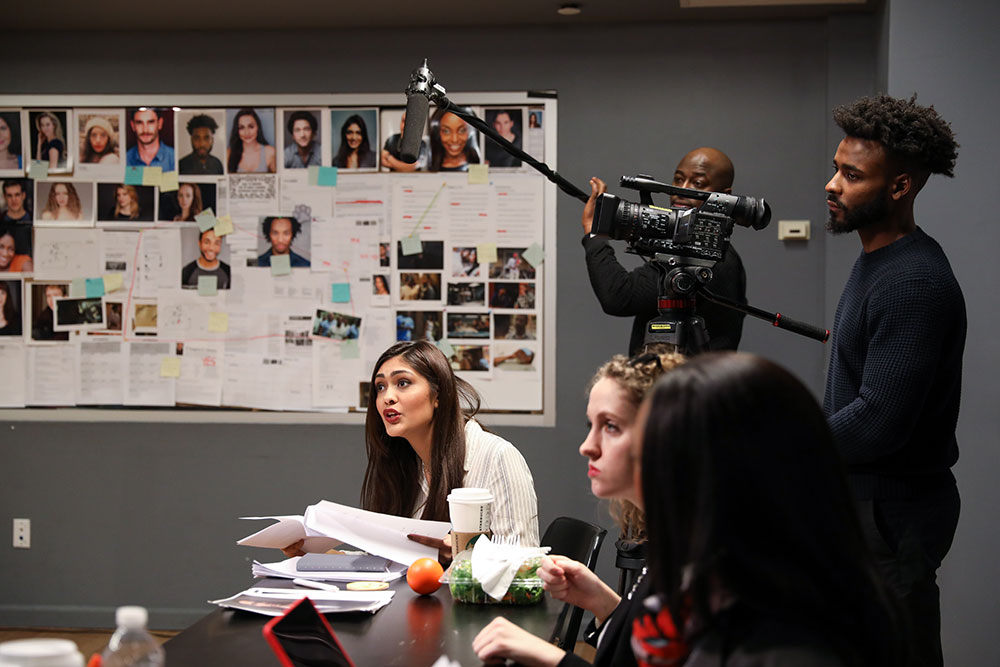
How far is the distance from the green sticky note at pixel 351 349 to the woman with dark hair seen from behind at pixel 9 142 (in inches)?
59.2

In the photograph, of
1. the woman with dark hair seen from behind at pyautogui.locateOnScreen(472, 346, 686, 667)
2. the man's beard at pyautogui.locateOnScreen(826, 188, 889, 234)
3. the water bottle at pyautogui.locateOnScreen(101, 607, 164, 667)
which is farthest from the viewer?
the man's beard at pyautogui.locateOnScreen(826, 188, 889, 234)

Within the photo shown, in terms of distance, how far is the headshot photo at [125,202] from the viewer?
391 centimetres

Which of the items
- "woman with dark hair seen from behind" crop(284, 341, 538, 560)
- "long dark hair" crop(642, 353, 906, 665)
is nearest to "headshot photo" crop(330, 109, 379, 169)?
"woman with dark hair seen from behind" crop(284, 341, 538, 560)

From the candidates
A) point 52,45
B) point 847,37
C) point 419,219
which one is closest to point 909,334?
point 847,37

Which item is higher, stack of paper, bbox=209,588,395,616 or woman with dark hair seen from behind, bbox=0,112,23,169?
woman with dark hair seen from behind, bbox=0,112,23,169

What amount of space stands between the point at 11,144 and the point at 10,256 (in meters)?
0.45

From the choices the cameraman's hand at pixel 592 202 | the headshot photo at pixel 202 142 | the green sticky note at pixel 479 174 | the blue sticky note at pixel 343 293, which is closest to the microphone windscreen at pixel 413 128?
the cameraman's hand at pixel 592 202

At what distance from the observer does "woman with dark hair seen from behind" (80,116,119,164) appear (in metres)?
3.91

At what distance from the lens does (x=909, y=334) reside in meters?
1.91

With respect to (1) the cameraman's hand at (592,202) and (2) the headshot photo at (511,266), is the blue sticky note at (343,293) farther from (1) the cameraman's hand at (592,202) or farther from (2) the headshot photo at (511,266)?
(1) the cameraman's hand at (592,202)

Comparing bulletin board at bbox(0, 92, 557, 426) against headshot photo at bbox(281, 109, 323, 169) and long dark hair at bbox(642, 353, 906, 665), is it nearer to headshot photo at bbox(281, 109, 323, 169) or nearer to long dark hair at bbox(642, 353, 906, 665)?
headshot photo at bbox(281, 109, 323, 169)

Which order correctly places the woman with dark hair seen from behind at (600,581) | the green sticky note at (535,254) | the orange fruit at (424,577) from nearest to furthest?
the woman with dark hair seen from behind at (600,581), the orange fruit at (424,577), the green sticky note at (535,254)

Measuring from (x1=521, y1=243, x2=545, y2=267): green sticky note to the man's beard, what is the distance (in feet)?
5.87

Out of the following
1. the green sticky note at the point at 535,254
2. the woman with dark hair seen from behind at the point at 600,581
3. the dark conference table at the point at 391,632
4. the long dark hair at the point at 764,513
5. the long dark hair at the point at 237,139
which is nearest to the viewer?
the long dark hair at the point at 764,513
